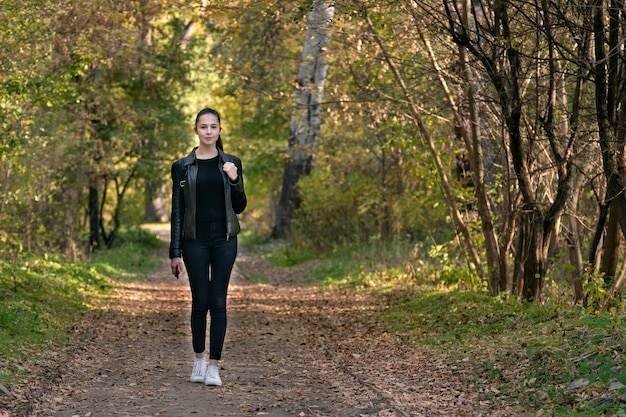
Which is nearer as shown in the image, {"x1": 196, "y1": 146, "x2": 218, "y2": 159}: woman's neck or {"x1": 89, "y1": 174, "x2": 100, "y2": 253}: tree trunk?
{"x1": 196, "y1": 146, "x2": 218, "y2": 159}: woman's neck

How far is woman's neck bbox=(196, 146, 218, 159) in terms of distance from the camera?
790cm

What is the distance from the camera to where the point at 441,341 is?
34.2 ft

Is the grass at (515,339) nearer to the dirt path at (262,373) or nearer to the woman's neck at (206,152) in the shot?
the dirt path at (262,373)

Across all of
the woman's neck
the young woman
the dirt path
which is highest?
the woman's neck

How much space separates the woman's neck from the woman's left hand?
17 centimetres

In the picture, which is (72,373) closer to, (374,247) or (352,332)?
(352,332)

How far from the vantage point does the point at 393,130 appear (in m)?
16.5

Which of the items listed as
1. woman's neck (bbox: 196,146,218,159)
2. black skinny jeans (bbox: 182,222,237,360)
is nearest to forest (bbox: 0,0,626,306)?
woman's neck (bbox: 196,146,218,159)

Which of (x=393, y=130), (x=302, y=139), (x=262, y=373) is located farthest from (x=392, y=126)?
(x=302, y=139)

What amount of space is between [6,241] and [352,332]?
782 centimetres

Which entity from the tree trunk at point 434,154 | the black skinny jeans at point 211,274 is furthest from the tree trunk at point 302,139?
the black skinny jeans at point 211,274

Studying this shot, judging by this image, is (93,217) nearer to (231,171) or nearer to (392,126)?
(392,126)

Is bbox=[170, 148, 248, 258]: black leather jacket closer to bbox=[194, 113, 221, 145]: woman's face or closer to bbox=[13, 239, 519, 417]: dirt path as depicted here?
bbox=[194, 113, 221, 145]: woman's face

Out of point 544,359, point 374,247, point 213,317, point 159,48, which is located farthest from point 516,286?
point 159,48
